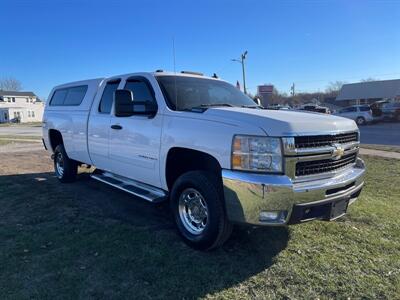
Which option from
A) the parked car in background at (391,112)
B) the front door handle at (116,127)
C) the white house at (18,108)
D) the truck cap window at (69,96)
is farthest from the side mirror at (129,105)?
the white house at (18,108)

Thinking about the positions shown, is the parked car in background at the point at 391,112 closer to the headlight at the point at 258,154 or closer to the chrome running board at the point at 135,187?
the chrome running board at the point at 135,187

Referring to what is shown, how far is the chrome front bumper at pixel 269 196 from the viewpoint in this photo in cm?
330

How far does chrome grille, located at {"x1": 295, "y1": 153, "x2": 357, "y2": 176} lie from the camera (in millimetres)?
3508

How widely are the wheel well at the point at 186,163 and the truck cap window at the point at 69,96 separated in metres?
2.99

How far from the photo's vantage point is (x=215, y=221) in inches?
146

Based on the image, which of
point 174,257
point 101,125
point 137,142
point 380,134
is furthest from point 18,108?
point 174,257

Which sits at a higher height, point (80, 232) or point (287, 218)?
point (287, 218)

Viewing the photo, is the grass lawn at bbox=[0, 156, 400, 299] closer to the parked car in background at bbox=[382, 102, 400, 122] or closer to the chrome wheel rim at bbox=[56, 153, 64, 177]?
the chrome wheel rim at bbox=[56, 153, 64, 177]

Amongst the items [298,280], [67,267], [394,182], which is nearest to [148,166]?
[67,267]

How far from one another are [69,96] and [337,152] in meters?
5.45

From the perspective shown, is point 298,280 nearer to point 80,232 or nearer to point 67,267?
point 67,267

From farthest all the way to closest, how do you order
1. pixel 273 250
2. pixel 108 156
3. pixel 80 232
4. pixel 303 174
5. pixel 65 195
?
pixel 65 195, pixel 108 156, pixel 80 232, pixel 273 250, pixel 303 174

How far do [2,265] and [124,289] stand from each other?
1445 millimetres

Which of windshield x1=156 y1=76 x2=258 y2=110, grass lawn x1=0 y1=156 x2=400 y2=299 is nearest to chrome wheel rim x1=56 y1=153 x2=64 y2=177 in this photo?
grass lawn x1=0 y1=156 x2=400 y2=299
